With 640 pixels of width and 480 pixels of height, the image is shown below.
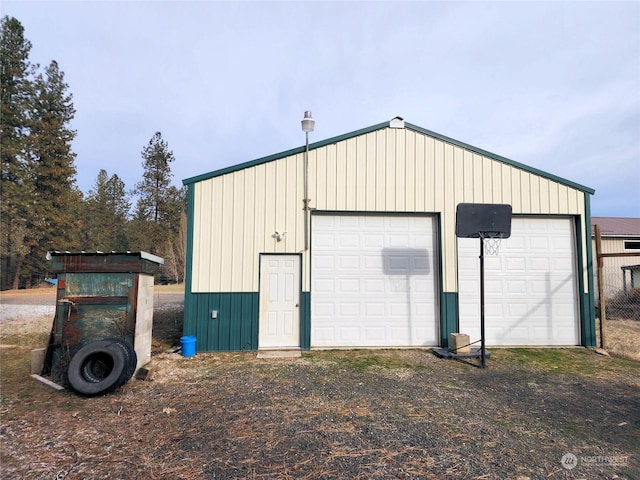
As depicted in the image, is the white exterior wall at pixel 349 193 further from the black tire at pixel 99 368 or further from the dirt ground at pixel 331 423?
the black tire at pixel 99 368

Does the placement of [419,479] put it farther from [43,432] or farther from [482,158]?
[482,158]

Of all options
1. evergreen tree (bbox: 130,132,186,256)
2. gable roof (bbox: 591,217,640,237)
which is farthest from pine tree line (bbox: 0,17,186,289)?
gable roof (bbox: 591,217,640,237)

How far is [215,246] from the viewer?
289 inches

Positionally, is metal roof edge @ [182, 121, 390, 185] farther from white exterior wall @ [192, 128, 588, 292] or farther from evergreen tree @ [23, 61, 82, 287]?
evergreen tree @ [23, 61, 82, 287]

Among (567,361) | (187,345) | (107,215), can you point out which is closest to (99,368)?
(187,345)

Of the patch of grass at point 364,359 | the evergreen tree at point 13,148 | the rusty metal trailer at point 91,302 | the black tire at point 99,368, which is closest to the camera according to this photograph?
the black tire at point 99,368

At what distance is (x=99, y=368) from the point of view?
4953 mm

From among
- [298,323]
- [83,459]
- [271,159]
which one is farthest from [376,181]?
[83,459]

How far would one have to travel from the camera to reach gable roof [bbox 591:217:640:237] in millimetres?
15562

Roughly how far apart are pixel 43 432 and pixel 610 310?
1373 centimetres

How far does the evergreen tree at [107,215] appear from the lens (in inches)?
1324

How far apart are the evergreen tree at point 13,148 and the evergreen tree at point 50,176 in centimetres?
51

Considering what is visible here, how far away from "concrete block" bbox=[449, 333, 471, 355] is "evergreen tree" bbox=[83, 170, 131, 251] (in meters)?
34.6

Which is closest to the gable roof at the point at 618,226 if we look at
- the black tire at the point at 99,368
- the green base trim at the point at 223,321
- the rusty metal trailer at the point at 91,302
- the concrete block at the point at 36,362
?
the green base trim at the point at 223,321
